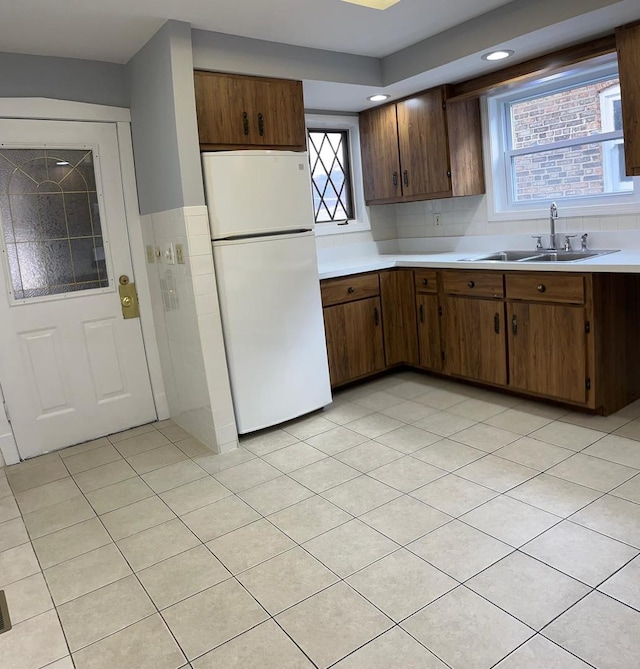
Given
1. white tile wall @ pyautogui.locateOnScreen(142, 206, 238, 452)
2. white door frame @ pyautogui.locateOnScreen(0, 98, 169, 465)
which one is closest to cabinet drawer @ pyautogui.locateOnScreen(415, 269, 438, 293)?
white tile wall @ pyautogui.locateOnScreen(142, 206, 238, 452)

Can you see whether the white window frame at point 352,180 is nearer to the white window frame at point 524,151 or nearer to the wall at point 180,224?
the white window frame at point 524,151

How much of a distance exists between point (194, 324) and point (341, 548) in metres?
1.54

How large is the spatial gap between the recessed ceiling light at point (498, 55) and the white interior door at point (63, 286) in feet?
7.50

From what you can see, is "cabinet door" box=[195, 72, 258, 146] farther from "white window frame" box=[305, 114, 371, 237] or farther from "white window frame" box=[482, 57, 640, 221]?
"white window frame" box=[482, 57, 640, 221]

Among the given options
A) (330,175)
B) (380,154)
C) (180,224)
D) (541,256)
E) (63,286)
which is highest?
(380,154)

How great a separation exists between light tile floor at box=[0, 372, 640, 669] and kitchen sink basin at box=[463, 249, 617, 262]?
0.95 m

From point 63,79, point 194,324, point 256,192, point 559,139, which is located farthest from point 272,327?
point 559,139

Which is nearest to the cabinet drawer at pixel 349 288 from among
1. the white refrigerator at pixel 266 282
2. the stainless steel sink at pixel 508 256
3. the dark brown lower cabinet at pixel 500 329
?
the dark brown lower cabinet at pixel 500 329

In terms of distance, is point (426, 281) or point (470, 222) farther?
point (470, 222)

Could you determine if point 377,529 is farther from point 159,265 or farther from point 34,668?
point 159,265

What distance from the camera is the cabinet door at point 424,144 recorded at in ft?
13.2

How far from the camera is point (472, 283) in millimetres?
3709

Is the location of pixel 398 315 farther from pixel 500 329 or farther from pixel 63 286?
pixel 63 286

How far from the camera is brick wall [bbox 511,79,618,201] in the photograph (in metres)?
3.63
